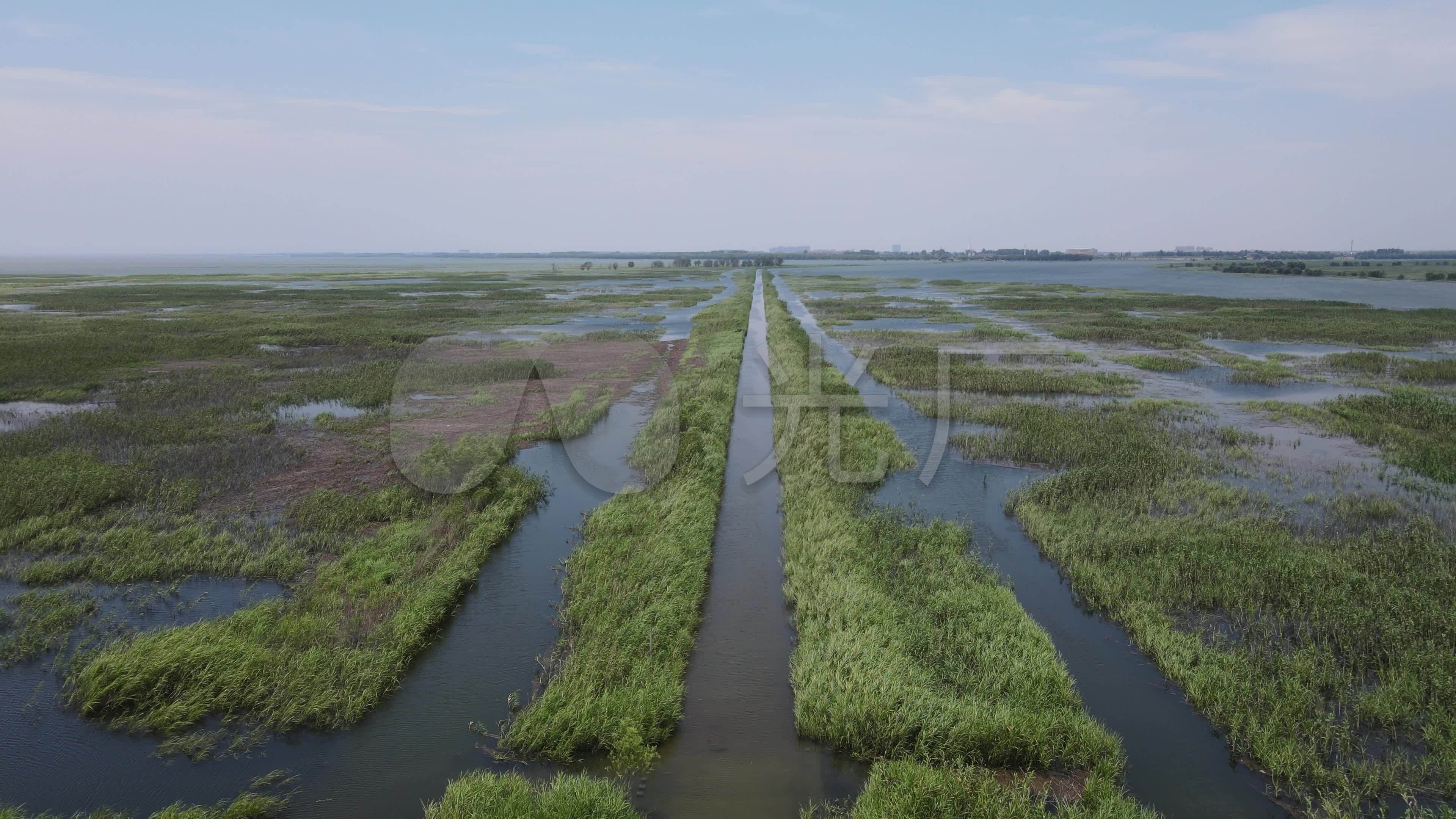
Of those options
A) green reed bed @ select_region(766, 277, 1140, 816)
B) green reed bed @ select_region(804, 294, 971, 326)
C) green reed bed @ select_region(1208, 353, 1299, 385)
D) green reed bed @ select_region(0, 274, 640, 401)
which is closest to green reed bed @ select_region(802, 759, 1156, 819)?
green reed bed @ select_region(766, 277, 1140, 816)

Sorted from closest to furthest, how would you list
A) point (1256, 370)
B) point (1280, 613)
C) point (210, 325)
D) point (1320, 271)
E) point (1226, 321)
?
point (1280, 613), point (1256, 370), point (210, 325), point (1226, 321), point (1320, 271)

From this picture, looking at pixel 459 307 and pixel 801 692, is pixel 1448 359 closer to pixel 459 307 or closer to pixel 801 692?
pixel 801 692

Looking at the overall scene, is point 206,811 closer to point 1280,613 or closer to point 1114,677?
point 1114,677

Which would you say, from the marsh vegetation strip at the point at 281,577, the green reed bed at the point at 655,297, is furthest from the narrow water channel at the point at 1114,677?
the green reed bed at the point at 655,297

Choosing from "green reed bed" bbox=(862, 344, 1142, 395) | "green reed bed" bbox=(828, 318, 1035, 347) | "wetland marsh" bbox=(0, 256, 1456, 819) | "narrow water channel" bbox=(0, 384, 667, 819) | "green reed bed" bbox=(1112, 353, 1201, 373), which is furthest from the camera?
"green reed bed" bbox=(828, 318, 1035, 347)

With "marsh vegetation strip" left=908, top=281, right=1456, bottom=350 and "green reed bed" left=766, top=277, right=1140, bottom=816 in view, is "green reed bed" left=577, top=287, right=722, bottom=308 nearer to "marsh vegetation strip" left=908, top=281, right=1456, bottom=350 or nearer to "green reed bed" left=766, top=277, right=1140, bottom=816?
"marsh vegetation strip" left=908, top=281, right=1456, bottom=350

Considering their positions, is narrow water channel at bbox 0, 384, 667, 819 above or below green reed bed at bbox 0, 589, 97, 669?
below

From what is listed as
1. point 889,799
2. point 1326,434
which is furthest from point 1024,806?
point 1326,434

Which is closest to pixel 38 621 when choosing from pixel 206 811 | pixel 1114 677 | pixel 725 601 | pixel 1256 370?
pixel 206 811
